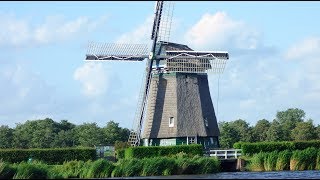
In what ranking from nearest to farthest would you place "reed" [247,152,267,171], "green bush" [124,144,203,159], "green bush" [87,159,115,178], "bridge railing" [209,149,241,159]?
1. "green bush" [87,159,115,178]
2. "reed" [247,152,267,171]
3. "green bush" [124,144,203,159]
4. "bridge railing" [209,149,241,159]

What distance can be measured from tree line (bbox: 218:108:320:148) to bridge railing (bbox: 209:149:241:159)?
21193 mm

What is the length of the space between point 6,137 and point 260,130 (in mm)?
20001

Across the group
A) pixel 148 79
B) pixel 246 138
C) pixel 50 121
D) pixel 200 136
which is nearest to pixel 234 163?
pixel 200 136

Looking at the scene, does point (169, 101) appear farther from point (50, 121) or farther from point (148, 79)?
point (50, 121)

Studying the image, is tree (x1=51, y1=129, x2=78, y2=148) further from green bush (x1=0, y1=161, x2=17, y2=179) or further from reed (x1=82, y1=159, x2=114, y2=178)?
green bush (x1=0, y1=161, x2=17, y2=179)

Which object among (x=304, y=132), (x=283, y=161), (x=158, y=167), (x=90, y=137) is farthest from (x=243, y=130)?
(x=158, y=167)

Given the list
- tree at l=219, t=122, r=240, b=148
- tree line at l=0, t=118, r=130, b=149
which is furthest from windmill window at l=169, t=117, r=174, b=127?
tree at l=219, t=122, r=240, b=148

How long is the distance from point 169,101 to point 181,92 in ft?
2.44

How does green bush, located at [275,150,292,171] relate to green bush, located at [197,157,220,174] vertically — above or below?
above

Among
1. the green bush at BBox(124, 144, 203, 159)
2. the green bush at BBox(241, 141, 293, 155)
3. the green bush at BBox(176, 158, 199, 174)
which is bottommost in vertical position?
the green bush at BBox(176, 158, 199, 174)

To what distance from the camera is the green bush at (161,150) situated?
119 ft

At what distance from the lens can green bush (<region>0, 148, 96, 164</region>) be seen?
3525 cm

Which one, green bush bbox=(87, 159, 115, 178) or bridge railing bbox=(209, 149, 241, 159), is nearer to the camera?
green bush bbox=(87, 159, 115, 178)

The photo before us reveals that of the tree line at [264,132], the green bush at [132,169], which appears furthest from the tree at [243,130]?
the green bush at [132,169]
